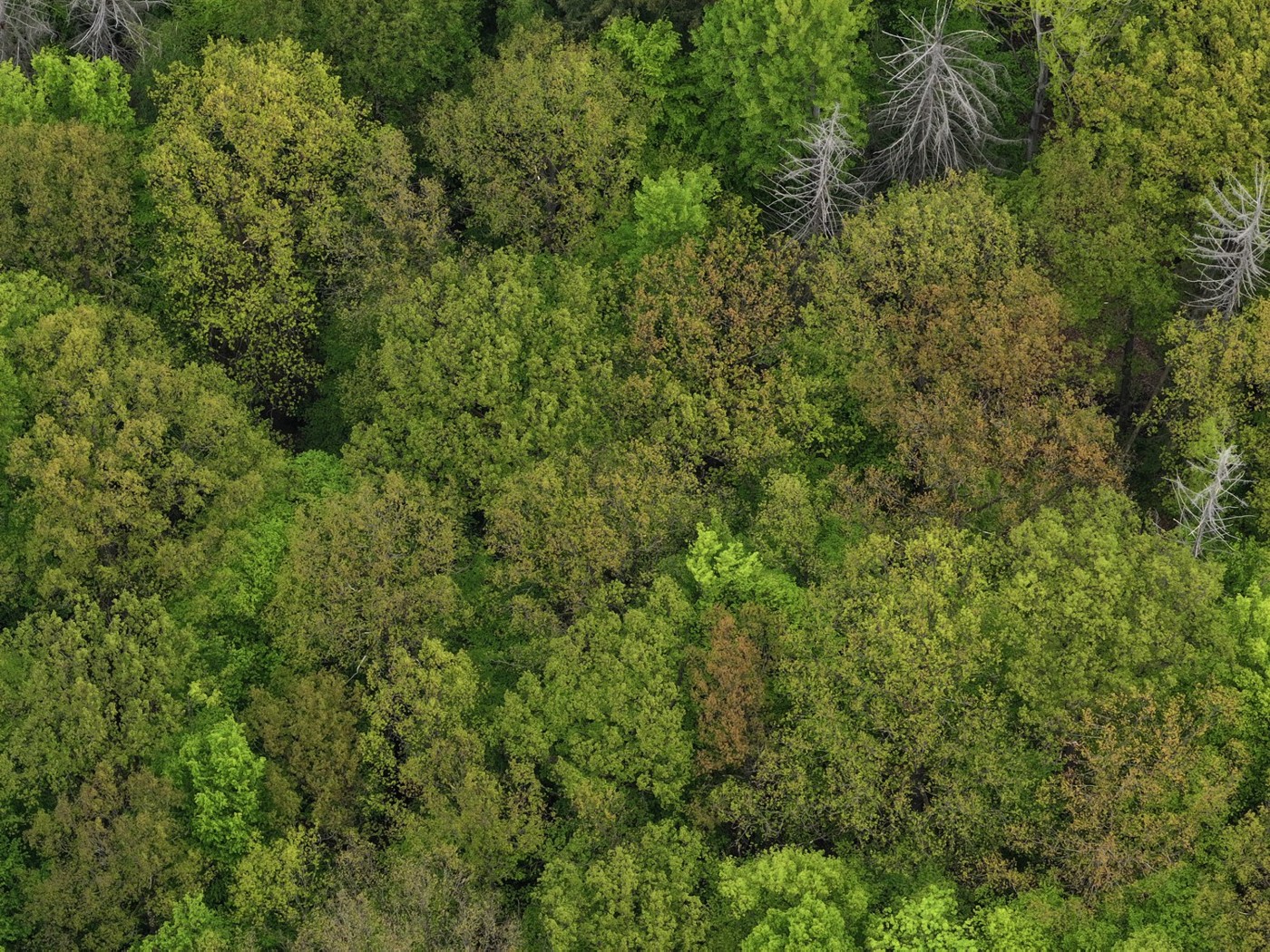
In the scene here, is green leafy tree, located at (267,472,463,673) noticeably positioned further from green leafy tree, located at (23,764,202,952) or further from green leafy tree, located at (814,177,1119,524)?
green leafy tree, located at (814,177,1119,524)

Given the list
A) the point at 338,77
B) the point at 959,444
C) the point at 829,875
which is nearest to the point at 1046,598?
the point at 959,444

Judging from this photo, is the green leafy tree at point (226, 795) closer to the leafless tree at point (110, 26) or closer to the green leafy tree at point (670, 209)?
the green leafy tree at point (670, 209)

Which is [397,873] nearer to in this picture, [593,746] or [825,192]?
[593,746]

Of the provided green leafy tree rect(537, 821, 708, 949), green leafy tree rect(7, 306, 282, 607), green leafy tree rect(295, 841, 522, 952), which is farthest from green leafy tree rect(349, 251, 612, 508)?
green leafy tree rect(537, 821, 708, 949)

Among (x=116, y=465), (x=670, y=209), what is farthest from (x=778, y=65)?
(x=116, y=465)

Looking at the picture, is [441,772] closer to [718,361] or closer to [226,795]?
[226,795]

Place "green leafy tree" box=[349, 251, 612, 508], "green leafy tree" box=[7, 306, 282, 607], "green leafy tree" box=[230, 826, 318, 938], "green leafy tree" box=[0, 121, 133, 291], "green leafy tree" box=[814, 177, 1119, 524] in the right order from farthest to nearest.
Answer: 1. "green leafy tree" box=[0, 121, 133, 291]
2. "green leafy tree" box=[349, 251, 612, 508]
3. "green leafy tree" box=[7, 306, 282, 607]
4. "green leafy tree" box=[814, 177, 1119, 524]
5. "green leafy tree" box=[230, 826, 318, 938]
